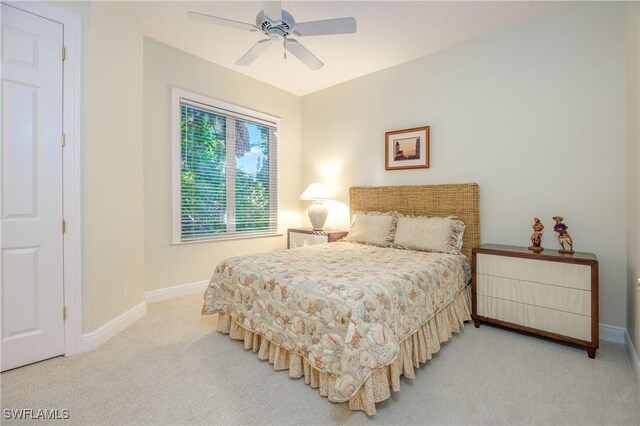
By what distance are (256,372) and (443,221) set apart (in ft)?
7.17

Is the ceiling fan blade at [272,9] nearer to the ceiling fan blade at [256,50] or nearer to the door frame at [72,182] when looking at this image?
the ceiling fan blade at [256,50]

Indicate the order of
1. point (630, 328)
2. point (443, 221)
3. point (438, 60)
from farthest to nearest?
point (438, 60) < point (443, 221) < point (630, 328)

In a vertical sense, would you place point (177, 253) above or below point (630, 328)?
above

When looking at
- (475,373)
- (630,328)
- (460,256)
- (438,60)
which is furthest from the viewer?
(438,60)

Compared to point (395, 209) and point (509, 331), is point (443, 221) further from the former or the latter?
point (509, 331)

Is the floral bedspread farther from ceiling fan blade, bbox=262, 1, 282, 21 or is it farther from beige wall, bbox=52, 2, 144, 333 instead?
ceiling fan blade, bbox=262, 1, 282, 21

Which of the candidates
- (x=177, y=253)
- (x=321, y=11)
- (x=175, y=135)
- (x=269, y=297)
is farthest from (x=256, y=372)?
(x=321, y=11)

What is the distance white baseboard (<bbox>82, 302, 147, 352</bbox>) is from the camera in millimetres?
2166

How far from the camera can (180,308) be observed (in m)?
3.03

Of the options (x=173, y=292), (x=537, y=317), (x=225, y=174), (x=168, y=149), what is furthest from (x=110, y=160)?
(x=537, y=317)

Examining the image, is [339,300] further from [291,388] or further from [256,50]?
[256,50]

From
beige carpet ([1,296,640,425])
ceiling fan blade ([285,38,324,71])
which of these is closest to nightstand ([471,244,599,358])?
beige carpet ([1,296,640,425])

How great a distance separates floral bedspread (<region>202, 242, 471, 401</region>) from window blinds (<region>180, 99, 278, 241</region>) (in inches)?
55.1

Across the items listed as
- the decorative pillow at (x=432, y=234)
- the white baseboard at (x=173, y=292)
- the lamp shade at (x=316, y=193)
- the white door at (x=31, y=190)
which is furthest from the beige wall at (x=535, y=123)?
the white door at (x=31, y=190)
